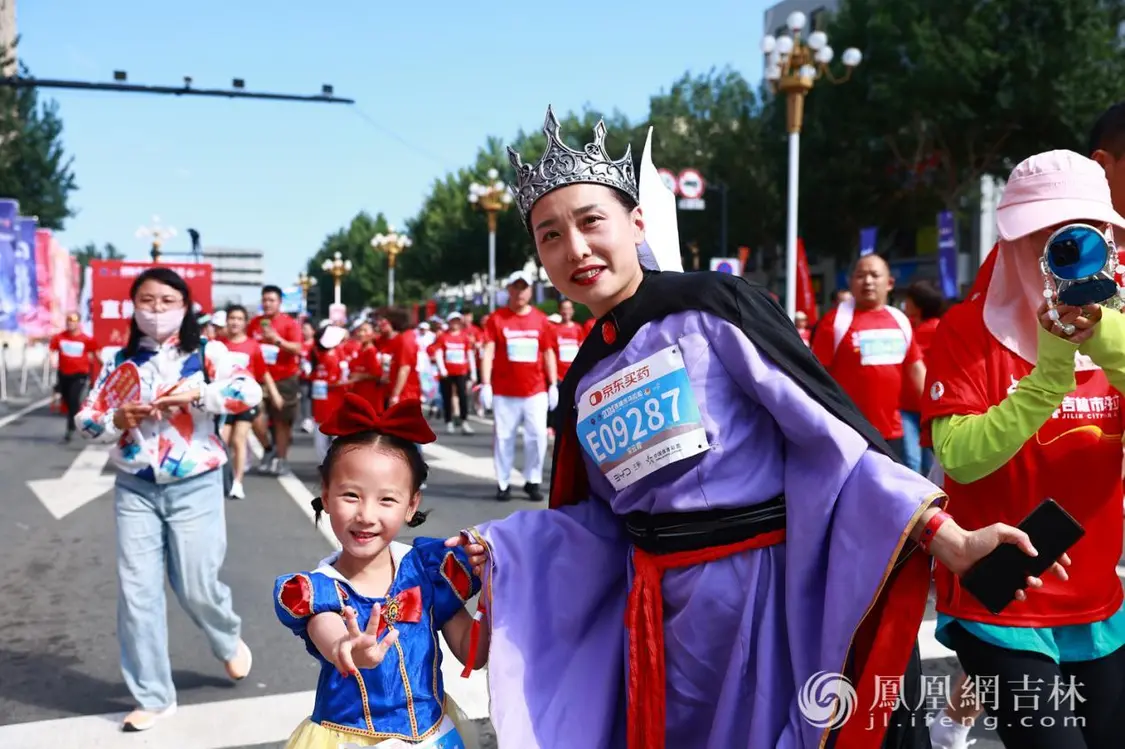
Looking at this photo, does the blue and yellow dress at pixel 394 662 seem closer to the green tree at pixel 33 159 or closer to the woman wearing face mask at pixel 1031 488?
the woman wearing face mask at pixel 1031 488

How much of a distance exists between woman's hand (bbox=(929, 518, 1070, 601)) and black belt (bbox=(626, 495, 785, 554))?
0.37 metres

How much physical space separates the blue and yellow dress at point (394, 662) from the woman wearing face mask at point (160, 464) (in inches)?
76.9

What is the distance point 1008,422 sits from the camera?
2207 mm

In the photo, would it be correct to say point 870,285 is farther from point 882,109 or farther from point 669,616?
point 882,109

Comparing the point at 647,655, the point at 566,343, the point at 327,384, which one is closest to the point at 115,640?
the point at 647,655

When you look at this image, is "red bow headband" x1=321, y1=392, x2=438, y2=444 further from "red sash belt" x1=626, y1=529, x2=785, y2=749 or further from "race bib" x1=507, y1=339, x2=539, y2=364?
"race bib" x1=507, y1=339, x2=539, y2=364

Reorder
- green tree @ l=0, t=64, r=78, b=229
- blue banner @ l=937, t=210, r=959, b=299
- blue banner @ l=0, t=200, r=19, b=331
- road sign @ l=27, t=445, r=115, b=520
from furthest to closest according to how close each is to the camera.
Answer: green tree @ l=0, t=64, r=78, b=229, blue banner @ l=937, t=210, r=959, b=299, blue banner @ l=0, t=200, r=19, b=331, road sign @ l=27, t=445, r=115, b=520

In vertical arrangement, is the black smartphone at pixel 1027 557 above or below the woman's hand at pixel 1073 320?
below

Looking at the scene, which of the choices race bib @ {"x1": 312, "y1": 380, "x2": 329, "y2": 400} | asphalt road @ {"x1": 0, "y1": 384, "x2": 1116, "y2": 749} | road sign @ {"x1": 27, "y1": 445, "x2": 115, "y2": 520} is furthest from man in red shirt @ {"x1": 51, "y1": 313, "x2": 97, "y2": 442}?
asphalt road @ {"x1": 0, "y1": 384, "x2": 1116, "y2": 749}

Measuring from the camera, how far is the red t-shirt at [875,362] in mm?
7008

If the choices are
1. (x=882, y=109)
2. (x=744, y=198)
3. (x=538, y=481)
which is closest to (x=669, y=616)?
(x=538, y=481)

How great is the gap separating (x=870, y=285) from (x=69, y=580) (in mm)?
5732

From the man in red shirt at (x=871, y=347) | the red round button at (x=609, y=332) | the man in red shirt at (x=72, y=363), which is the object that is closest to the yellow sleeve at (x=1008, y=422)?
the red round button at (x=609, y=332)

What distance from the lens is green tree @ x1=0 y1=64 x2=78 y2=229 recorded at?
33.3m
